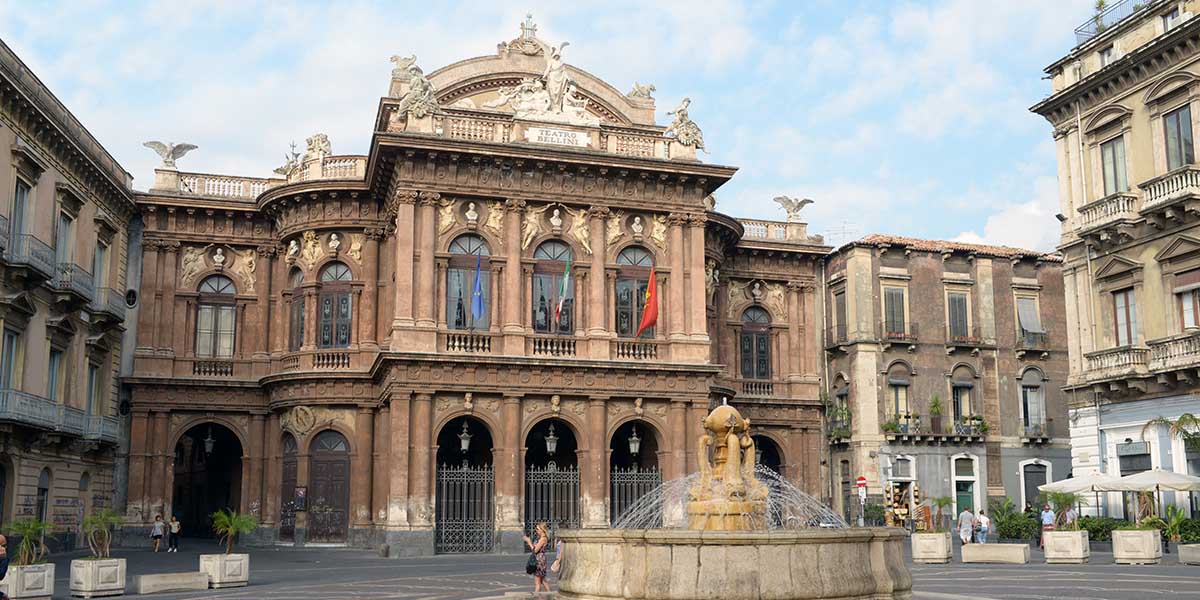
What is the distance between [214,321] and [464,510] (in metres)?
11.8

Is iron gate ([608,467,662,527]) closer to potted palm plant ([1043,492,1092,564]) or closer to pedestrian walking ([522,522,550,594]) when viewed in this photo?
potted palm plant ([1043,492,1092,564])

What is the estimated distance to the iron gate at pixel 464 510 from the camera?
99.1ft

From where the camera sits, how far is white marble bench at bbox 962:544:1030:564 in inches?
997

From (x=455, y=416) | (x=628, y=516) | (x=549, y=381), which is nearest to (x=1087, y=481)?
(x=628, y=516)

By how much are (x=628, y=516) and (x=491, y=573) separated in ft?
26.9

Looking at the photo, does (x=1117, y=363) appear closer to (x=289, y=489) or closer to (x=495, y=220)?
(x=495, y=220)

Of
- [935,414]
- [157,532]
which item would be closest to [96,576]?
[157,532]

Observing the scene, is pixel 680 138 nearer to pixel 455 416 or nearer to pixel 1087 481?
pixel 455 416

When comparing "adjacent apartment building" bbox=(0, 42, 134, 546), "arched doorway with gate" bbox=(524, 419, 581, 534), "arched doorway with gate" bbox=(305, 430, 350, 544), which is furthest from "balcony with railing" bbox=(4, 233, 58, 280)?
"arched doorway with gate" bbox=(524, 419, 581, 534)

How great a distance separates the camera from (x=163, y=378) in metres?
35.6

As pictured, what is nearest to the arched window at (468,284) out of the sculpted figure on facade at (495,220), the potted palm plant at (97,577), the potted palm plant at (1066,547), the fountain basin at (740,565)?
the sculpted figure on facade at (495,220)

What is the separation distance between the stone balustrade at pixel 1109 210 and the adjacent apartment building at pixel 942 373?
35.4ft

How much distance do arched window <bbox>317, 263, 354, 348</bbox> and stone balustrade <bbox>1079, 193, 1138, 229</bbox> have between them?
21.1m

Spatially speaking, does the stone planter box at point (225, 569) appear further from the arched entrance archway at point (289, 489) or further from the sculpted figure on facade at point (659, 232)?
the sculpted figure on facade at point (659, 232)
